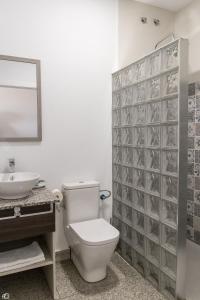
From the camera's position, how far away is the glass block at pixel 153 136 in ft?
6.00

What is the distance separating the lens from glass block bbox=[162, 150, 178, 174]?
1654mm

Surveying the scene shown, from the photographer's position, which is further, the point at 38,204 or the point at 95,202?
the point at 95,202

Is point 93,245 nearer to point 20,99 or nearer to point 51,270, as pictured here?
point 51,270

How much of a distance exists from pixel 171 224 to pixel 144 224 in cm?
35

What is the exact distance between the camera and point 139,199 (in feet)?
6.90

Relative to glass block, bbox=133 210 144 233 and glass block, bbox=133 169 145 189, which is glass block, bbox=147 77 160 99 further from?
glass block, bbox=133 210 144 233

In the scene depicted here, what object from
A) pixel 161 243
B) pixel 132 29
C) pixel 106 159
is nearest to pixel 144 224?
pixel 161 243

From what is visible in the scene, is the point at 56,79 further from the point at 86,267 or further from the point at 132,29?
the point at 86,267

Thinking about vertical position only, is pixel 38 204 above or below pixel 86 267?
above

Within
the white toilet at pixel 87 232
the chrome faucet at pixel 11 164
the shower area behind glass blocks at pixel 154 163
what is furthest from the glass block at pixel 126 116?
the chrome faucet at pixel 11 164

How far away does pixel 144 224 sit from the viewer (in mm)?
2014

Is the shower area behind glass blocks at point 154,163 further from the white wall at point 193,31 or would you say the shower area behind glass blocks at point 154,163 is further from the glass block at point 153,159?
the white wall at point 193,31

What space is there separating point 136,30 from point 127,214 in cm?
197

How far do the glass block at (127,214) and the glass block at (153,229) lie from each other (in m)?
0.28
